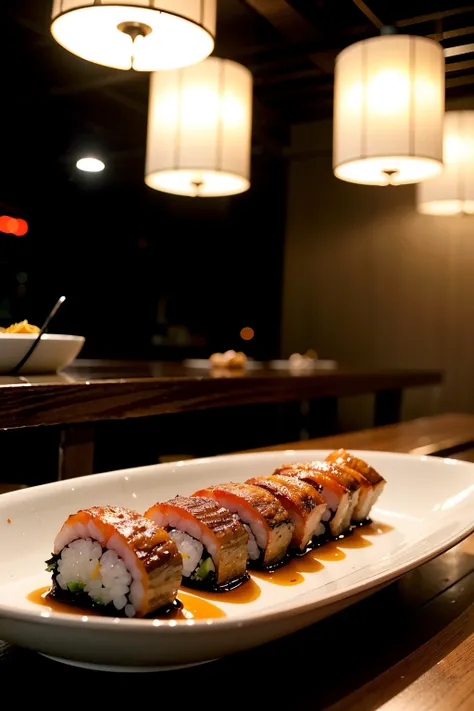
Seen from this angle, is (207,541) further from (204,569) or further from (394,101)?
(394,101)

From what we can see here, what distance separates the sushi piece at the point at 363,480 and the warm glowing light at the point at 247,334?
241 inches

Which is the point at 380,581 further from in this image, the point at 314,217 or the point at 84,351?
the point at 314,217

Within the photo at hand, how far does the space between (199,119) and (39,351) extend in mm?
A: 2103

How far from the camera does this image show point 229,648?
0.66 meters

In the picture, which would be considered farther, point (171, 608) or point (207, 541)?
point (207, 541)

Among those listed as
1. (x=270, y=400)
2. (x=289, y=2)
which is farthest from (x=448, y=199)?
(x=270, y=400)

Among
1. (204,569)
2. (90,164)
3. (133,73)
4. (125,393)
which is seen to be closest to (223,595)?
(204,569)

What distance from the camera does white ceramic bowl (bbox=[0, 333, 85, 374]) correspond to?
181cm

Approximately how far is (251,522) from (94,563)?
0.32 m

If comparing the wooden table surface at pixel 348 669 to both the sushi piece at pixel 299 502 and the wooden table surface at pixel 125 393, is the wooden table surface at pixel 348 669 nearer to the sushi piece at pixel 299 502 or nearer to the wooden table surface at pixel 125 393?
the sushi piece at pixel 299 502

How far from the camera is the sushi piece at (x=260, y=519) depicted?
105 cm

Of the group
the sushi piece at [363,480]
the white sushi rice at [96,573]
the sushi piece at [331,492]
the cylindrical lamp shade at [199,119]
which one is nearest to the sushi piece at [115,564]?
the white sushi rice at [96,573]

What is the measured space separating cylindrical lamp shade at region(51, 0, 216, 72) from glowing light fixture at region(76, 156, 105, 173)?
2917 mm

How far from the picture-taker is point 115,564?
2.60 feet
